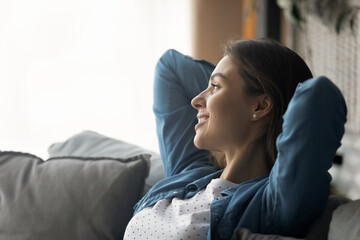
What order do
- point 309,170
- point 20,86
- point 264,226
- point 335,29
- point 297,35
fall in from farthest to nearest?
point 20,86, point 297,35, point 335,29, point 264,226, point 309,170

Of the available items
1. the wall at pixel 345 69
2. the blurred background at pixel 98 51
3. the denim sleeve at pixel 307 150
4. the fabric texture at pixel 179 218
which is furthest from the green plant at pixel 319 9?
the denim sleeve at pixel 307 150

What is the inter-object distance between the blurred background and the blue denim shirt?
6.06 ft

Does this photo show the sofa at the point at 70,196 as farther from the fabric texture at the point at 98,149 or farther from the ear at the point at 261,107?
the ear at the point at 261,107

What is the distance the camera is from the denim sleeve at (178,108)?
1.53 m

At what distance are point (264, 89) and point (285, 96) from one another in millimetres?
55

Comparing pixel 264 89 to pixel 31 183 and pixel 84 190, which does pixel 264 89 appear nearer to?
pixel 84 190

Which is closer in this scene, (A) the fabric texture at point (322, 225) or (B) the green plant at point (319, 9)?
(A) the fabric texture at point (322, 225)

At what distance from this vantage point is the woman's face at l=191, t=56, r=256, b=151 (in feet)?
4.13

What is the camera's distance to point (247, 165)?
1283 millimetres

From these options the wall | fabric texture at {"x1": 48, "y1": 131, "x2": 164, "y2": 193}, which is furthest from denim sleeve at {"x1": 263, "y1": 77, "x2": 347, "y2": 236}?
the wall

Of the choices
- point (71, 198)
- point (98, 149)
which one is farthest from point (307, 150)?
point (98, 149)

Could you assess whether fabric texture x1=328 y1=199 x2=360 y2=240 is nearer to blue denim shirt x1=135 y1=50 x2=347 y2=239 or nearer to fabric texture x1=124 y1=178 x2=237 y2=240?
blue denim shirt x1=135 y1=50 x2=347 y2=239

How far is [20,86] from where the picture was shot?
143 inches

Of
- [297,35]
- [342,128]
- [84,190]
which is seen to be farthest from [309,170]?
[297,35]
